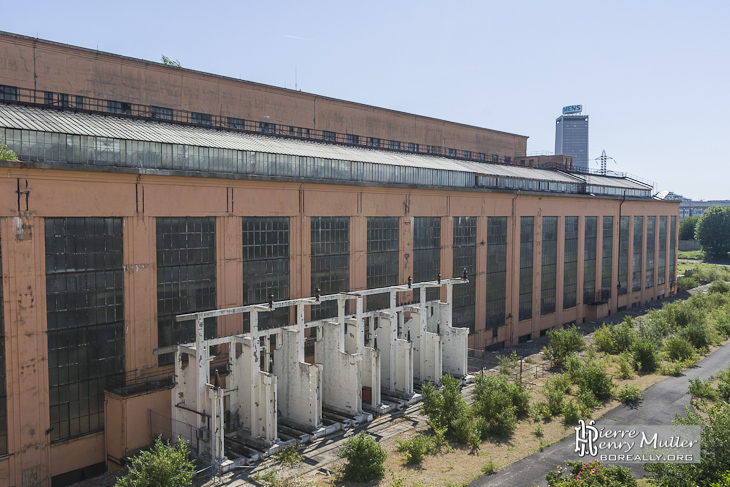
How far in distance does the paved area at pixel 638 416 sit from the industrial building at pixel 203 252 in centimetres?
671

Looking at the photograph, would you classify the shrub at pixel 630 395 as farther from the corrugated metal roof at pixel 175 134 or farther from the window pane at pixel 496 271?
the corrugated metal roof at pixel 175 134

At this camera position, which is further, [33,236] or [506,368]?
[506,368]

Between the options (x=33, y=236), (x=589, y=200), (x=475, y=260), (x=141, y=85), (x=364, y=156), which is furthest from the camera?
(x=589, y=200)

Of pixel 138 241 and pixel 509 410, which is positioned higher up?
pixel 138 241

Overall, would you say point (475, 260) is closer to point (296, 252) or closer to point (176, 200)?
point (296, 252)

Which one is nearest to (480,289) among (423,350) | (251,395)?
(423,350)

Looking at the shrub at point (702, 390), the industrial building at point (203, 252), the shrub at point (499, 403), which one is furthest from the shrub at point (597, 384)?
the industrial building at point (203, 252)

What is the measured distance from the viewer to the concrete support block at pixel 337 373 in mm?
21328

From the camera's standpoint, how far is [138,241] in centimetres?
1858

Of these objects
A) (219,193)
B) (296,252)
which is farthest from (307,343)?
(219,193)

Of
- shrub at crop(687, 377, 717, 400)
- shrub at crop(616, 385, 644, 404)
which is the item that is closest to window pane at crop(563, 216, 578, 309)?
shrub at crop(687, 377, 717, 400)

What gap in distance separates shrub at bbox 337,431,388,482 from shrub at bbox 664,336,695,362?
2171 centimetres

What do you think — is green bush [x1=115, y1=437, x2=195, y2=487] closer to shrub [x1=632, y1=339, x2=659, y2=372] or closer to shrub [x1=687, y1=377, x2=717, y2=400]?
shrub [x1=687, y1=377, x2=717, y2=400]

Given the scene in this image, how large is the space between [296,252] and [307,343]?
13.1ft
